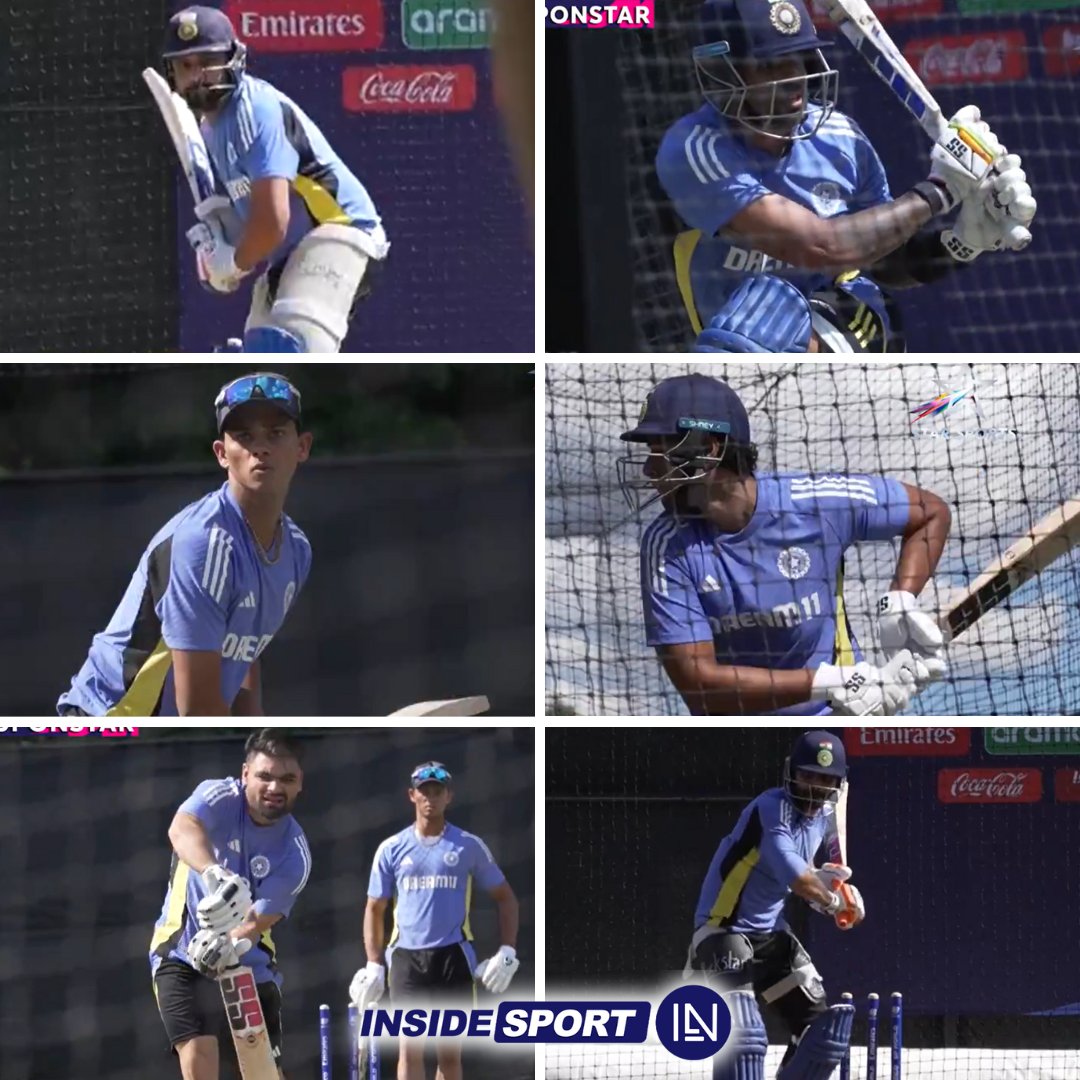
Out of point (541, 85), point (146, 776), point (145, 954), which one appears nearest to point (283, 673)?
point (146, 776)

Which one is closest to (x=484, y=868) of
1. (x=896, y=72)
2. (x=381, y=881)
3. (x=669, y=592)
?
(x=381, y=881)

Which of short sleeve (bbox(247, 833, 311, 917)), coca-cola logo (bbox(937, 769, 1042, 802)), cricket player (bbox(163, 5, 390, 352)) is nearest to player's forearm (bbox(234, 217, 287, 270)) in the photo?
cricket player (bbox(163, 5, 390, 352))

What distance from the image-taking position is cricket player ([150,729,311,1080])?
200 inches

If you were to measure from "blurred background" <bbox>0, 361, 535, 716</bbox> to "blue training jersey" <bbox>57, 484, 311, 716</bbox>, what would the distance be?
1.5 inches

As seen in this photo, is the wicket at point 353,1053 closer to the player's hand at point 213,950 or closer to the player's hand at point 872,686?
the player's hand at point 213,950

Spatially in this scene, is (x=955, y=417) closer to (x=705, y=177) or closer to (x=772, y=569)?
(x=772, y=569)

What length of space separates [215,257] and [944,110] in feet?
5.31

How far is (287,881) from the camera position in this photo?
5.10m

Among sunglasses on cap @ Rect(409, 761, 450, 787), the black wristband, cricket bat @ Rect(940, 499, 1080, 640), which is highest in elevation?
the black wristband

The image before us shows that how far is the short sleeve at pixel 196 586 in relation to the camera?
505cm

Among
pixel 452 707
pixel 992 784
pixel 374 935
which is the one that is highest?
pixel 452 707

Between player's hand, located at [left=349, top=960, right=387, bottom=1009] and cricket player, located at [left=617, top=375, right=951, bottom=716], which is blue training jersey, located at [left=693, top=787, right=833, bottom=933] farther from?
player's hand, located at [left=349, top=960, right=387, bottom=1009]

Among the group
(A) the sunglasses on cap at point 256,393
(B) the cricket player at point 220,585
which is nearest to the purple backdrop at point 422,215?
(A) the sunglasses on cap at point 256,393

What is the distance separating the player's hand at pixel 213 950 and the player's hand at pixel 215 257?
142 cm
